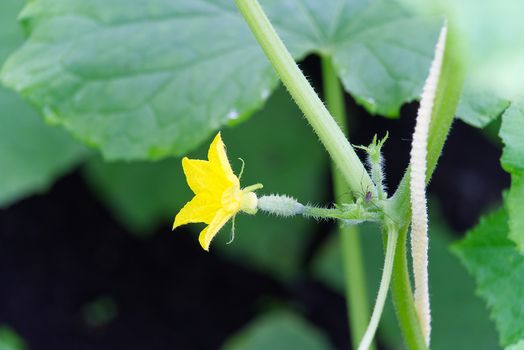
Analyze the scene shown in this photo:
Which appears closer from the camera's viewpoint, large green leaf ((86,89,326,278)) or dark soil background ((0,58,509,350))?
large green leaf ((86,89,326,278))

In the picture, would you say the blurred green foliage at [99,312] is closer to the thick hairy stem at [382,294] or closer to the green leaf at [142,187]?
the green leaf at [142,187]


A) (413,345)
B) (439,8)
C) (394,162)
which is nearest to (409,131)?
(394,162)

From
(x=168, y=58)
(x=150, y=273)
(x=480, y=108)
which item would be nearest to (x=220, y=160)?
(x=480, y=108)

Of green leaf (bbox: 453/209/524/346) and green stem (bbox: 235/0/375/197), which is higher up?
green stem (bbox: 235/0/375/197)

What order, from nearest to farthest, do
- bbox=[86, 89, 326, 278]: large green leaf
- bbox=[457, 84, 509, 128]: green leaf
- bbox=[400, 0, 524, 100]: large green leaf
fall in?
bbox=[400, 0, 524, 100]: large green leaf → bbox=[457, 84, 509, 128]: green leaf → bbox=[86, 89, 326, 278]: large green leaf

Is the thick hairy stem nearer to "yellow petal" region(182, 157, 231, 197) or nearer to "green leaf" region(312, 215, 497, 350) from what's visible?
"yellow petal" region(182, 157, 231, 197)

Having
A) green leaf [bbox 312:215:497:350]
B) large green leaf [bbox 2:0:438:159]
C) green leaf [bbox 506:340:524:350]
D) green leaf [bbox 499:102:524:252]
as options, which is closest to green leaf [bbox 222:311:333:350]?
green leaf [bbox 312:215:497:350]

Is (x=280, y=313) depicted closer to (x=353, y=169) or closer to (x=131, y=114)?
(x=131, y=114)

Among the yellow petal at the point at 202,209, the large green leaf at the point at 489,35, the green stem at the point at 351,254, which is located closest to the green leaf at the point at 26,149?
the green stem at the point at 351,254

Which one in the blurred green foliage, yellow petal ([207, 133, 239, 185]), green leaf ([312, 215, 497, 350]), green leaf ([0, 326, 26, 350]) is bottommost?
the blurred green foliage

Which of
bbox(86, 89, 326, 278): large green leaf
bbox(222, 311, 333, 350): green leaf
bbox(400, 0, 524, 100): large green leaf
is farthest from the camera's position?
bbox(86, 89, 326, 278): large green leaf
